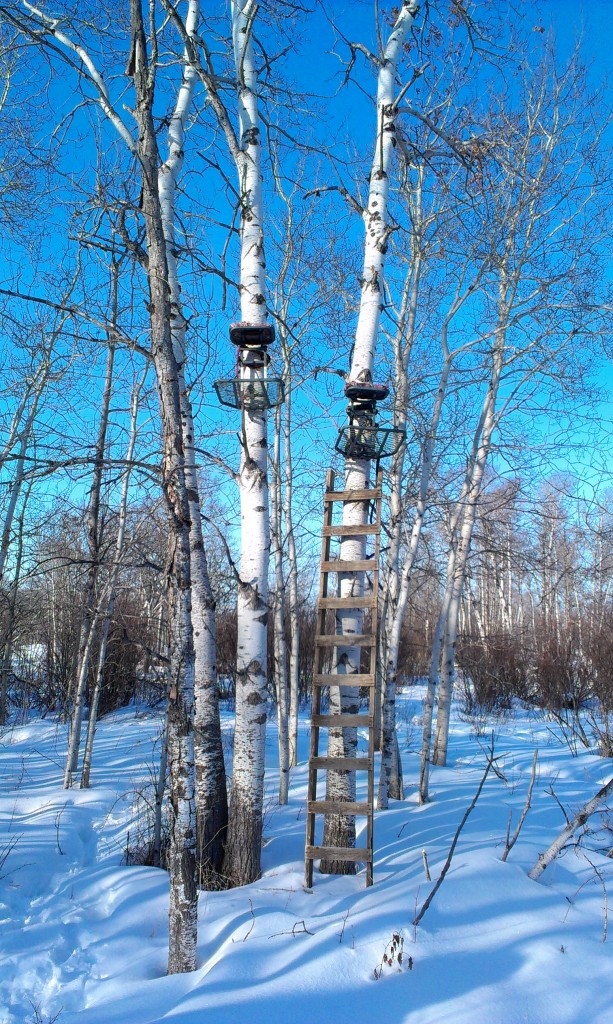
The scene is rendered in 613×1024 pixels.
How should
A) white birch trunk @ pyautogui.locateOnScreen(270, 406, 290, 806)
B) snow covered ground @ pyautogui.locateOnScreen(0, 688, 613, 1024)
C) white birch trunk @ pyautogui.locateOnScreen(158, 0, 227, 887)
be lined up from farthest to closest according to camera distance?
white birch trunk @ pyautogui.locateOnScreen(270, 406, 290, 806)
white birch trunk @ pyautogui.locateOnScreen(158, 0, 227, 887)
snow covered ground @ pyautogui.locateOnScreen(0, 688, 613, 1024)

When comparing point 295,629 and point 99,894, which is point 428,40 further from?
point 99,894

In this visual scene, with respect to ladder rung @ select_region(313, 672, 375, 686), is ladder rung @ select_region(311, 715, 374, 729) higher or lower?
lower

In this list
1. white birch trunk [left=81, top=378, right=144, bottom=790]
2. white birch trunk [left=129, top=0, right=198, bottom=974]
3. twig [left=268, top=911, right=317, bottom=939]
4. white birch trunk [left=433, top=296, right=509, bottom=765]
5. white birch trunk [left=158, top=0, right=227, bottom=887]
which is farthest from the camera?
white birch trunk [left=433, top=296, right=509, bottom=765]

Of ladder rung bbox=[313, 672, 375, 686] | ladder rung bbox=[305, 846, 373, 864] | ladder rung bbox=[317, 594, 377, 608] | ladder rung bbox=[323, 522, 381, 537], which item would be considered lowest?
ladder rung bbox=[305, 846, 373, 864]

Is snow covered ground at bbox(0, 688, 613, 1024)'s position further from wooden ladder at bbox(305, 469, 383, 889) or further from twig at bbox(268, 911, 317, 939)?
wooden ladder at bbox(305, 469, 383, 889)

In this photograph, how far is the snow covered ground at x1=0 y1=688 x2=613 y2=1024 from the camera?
266 centimetres

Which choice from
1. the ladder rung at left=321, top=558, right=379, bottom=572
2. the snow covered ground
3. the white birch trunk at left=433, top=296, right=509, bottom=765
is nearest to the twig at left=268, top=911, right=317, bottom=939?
the snow covered ground

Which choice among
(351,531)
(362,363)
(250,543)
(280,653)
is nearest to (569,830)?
(351,531)

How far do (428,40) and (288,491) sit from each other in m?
5.27

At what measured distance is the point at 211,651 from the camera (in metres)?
4.98

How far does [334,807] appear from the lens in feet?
13.9

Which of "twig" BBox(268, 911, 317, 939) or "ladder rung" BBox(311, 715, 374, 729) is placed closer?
"twig" BBox(268, 911, 317, 939)

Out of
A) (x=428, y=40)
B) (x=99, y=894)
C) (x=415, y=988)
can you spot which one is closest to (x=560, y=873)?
(x=415, y=988)

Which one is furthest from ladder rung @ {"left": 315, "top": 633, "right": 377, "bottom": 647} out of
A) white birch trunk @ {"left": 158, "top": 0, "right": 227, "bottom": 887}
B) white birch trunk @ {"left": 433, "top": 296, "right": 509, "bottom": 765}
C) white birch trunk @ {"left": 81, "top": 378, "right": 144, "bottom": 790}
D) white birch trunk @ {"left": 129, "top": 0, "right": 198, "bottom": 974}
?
white birch trunk @ {"left": 433, "top": 296, "right": 509, "bottom": 765}
